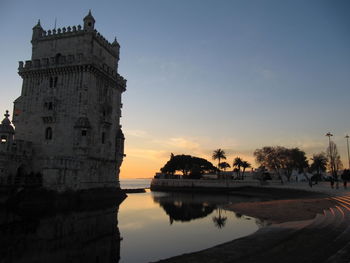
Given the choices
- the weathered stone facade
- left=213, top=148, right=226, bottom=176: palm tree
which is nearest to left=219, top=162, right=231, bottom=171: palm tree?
left=213, top=148, right=226, bottom=176: palm tree

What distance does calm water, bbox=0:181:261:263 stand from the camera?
18188mm

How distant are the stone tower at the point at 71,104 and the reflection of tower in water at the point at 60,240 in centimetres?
1083

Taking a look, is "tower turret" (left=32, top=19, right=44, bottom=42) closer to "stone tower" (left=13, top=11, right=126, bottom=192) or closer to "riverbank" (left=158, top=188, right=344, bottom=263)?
"stone tower" (left=13, top=11, right=126, bottom=192)

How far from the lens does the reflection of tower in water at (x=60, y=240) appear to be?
17609mm

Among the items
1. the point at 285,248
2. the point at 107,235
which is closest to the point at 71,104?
the point at 107,235

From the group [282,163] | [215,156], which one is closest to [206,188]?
[282,163]

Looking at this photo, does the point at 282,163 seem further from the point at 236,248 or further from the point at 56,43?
the point at 236,248

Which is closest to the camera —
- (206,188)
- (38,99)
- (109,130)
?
(38,99)

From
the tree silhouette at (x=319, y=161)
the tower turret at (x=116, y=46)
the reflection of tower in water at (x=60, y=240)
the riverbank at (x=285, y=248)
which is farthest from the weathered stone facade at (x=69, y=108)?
the tree silhouette at (x=319, y=161)

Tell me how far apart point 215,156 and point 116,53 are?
7210 cm

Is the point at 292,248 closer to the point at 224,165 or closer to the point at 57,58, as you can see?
the point at 57,58

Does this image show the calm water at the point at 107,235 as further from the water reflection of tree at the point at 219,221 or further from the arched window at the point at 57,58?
the arched window at the point at 57,58

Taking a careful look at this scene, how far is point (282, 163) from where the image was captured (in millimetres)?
88000

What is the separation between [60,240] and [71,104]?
24607 millimetres
